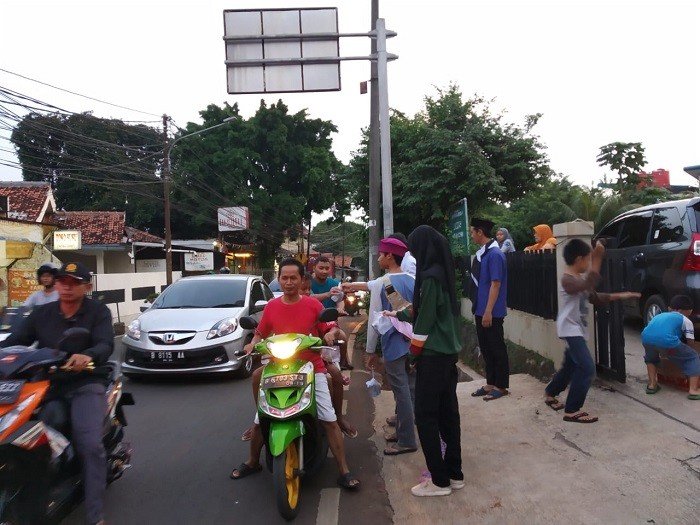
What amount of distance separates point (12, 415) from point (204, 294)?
6.14 m

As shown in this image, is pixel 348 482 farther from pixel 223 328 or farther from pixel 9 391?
pixel 223 328

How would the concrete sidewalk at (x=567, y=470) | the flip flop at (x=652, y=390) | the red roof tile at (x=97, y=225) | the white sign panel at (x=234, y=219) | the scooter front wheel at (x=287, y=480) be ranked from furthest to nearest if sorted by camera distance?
the white sign panel at (x=234, y=219) < the red roof tile at (x=97, y=225) < the flip flop at (x=652, y=390) < the scooter front wheel at (x=287, y=480) < the concrete sidewalk at (x=567, y=470)

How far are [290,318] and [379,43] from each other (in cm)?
736

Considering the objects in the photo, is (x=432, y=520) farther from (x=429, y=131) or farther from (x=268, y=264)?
(x=268, y=264)

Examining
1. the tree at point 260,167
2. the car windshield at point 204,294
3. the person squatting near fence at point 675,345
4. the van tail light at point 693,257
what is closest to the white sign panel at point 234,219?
the tree at point 260,167

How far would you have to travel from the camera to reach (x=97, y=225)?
30219mm

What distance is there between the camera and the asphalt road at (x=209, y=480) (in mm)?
3807

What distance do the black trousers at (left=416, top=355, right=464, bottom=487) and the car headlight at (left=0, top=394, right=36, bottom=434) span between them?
7.41 ft

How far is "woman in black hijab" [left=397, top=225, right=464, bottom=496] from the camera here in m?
3.78

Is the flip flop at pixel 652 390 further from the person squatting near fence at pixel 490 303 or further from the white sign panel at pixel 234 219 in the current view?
the white sign panel at pixel 234 219

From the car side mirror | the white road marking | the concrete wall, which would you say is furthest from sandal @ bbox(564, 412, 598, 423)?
the concrete wall

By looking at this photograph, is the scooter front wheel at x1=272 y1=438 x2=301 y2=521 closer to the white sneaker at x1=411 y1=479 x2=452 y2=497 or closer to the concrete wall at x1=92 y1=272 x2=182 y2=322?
the white sneaker at x1=411 y1=479 x2=452 y2=497

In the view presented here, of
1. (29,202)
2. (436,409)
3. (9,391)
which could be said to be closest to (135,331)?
(9,391)

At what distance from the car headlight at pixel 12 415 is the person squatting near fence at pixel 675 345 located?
4806 millimetres
